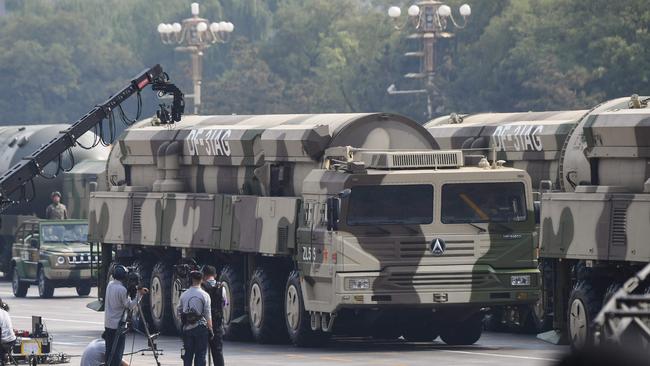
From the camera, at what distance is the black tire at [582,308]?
2377 cm

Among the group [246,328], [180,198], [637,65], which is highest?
[637,65]

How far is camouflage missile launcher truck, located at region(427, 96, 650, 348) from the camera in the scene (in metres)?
23.5

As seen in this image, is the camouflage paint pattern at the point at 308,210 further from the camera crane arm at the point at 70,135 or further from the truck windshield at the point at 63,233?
the truck windshield at the point at 63,233

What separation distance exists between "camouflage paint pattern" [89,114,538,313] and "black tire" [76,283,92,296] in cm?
998

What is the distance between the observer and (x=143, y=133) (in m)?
32.7

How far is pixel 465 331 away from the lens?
27328 mm

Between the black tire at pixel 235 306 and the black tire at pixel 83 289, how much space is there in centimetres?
1412

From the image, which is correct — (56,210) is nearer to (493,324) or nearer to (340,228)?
(493,324)

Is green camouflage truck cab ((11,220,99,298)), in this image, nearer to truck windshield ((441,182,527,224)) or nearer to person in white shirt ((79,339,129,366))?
truck windshield ((441,182,527,224))

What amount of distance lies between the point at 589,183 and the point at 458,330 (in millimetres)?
3539

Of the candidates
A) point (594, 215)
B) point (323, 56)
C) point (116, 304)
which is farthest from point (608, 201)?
point (323, 56)

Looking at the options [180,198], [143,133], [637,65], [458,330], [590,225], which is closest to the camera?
[590,225]

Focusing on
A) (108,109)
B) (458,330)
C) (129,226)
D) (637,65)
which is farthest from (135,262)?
(637,65)

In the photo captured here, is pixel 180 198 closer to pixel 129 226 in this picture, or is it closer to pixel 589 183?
pixel 129 226
